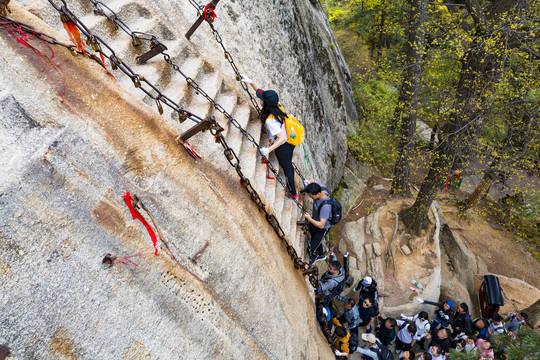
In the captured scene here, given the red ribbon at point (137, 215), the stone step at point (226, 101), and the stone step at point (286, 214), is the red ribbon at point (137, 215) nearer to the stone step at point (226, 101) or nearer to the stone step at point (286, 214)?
the stone step at point (226, 101)

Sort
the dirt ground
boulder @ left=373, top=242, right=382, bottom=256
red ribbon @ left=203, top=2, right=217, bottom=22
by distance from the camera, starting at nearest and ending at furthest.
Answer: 1. red ribbon @ left=203, top=2, right=217, bottom=22
2. the dirt ground
3. boulder @ left=373, top=242, right=382, bottom=256

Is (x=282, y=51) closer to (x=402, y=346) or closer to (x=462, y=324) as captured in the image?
(x=402, y=346)

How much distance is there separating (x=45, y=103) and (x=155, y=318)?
2144 mm

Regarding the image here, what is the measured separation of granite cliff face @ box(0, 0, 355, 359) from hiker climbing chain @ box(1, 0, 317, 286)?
5.3 inches

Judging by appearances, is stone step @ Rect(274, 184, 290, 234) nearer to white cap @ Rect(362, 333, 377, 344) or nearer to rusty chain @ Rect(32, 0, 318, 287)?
rusty chain @ Rect(32, 0, 318, 287)

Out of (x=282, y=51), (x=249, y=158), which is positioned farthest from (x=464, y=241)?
(x=249, y=158)

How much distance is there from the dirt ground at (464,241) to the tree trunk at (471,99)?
2170 millimetres

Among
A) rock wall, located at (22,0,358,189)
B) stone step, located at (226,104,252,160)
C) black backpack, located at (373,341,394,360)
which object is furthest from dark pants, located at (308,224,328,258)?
black backpack, located at (373,341,394,360)

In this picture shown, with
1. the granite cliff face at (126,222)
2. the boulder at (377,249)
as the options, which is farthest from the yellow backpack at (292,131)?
the boulder at (377,249)

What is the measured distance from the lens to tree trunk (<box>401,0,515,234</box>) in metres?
6.75

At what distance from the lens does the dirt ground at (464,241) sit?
28.8 feet

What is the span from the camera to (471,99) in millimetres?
6875

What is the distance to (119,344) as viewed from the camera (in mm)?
2551

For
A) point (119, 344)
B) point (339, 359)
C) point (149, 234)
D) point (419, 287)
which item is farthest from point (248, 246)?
point (419, 287)
